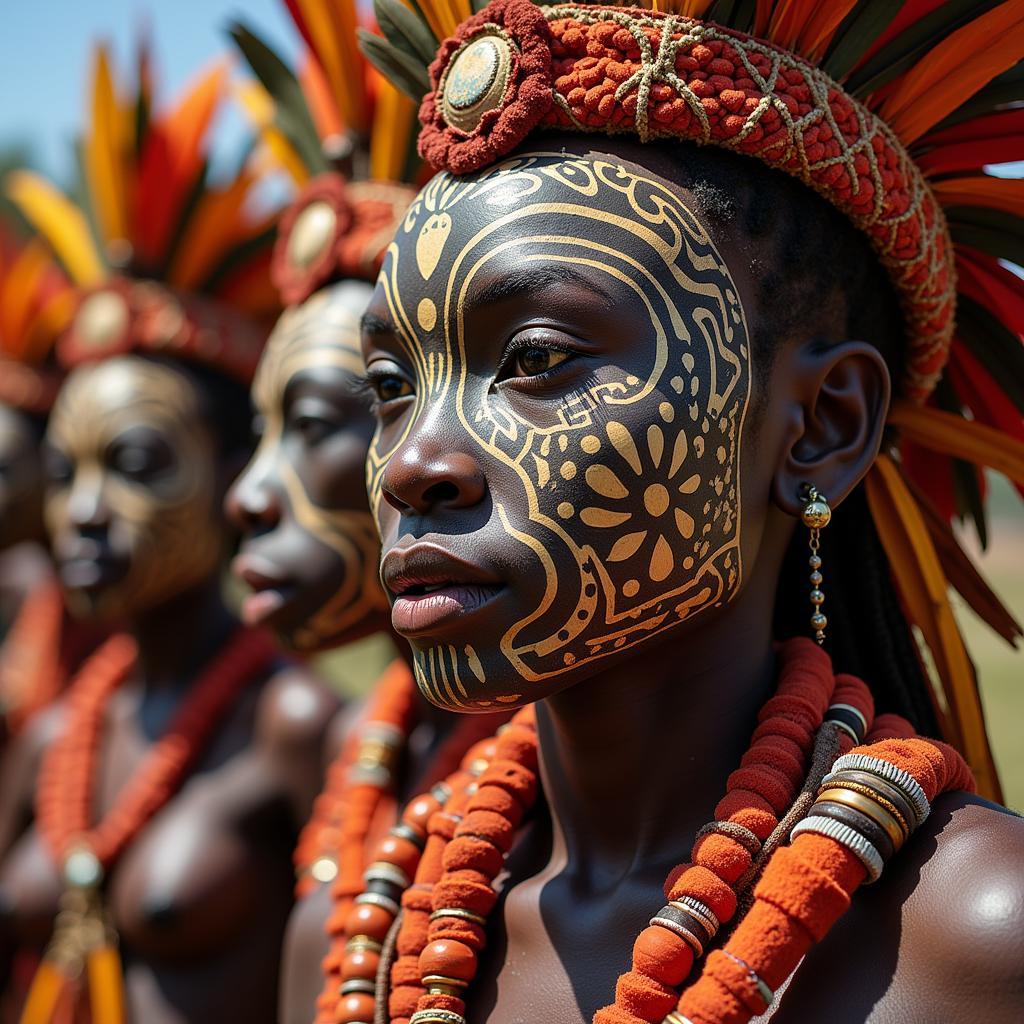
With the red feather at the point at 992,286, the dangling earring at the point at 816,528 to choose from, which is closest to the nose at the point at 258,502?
the dangling earring at the point at 816,528

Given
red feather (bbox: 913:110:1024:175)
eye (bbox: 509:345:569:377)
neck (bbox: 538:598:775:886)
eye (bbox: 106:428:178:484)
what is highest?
eye (bbox: 106:428:178:484)

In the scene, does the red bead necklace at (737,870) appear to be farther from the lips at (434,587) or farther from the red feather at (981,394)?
the red feather at (981,394)

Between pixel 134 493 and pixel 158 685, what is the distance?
0.75m

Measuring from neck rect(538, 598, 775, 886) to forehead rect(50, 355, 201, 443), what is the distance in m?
3.01

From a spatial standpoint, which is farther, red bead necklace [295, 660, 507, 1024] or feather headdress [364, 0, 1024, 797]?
red bead necklace [295, 660, 507, 1024]

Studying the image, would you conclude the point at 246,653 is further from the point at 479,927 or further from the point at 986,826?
the point at 986,826

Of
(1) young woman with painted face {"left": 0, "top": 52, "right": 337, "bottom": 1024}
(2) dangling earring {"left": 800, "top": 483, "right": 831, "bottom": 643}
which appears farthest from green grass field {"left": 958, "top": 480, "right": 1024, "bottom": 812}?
(1) young woman with painted face {"left": 0, "top": 52, "right": 337, "bottom": 1024}

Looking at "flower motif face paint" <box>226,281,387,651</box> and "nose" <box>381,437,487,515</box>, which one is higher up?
"flower motif face paint" <box>226,281,387,651</box>

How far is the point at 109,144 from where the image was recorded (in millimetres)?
5266

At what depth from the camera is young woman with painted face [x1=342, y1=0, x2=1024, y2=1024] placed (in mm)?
2066

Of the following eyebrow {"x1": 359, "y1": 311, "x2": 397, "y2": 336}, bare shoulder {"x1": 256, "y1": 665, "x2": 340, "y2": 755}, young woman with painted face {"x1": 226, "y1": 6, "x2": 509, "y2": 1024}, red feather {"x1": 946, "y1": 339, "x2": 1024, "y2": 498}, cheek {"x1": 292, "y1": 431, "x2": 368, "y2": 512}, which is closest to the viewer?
eyebrow {"x1": 359, "y1": 311, "x2": 397, "y2": 336}

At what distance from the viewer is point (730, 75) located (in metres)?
2.33

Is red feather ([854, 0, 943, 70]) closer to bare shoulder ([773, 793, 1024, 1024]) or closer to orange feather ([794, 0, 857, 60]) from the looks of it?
orange feather ([794, 0, 857, 60])

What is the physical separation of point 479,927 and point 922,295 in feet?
4.59
